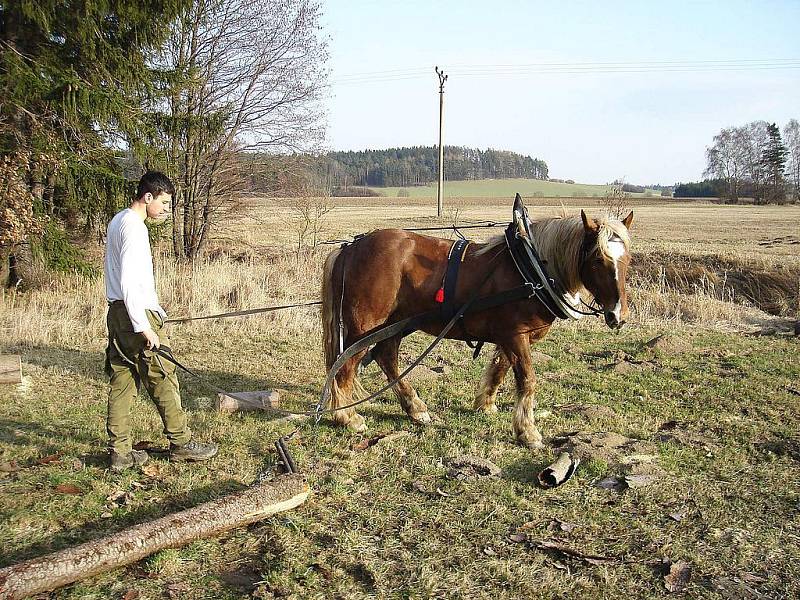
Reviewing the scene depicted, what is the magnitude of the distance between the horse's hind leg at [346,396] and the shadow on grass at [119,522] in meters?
1.17

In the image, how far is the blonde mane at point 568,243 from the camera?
438 centimetres

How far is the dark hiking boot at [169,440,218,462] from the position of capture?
4.30m

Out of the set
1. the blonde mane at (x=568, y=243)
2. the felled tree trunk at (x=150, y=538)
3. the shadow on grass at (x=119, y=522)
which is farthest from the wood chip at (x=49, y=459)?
the blonde mane at (x=568, y=243)

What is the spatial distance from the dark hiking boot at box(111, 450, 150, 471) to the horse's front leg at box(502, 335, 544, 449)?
2833mm

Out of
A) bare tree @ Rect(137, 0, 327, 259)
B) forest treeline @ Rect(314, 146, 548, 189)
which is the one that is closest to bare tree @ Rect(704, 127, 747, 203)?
forest treeline @ Rect(314, 146, 548, 189)

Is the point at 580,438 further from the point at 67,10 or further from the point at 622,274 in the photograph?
the point at 67,10

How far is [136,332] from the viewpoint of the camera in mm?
3881

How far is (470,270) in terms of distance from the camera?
5000mm

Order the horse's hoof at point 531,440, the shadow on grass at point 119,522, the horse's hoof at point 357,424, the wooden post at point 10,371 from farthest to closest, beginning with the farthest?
the wooden post at point 10,371, the horse's hoof at point 357,424, the horse's hoof at point 531,440, the shadow on grass at point 119,522

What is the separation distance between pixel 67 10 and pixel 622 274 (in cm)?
951

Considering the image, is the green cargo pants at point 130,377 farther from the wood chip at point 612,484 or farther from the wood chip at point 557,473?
the wood chip at point 612,484

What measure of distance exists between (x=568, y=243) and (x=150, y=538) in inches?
137

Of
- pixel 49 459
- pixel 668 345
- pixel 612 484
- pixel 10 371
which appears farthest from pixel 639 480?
pixel 10 371

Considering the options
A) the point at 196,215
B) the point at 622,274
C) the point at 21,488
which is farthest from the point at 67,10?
the point at 622,274
